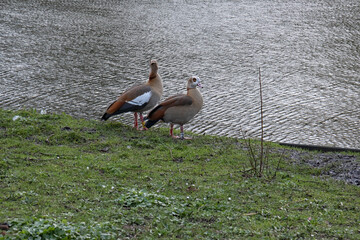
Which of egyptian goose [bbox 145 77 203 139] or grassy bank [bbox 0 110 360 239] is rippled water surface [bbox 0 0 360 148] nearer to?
egyptian goose [bbox 145 77 203 139]

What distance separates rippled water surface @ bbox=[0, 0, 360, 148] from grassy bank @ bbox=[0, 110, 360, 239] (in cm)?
313

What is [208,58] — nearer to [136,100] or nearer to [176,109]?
[136,100]

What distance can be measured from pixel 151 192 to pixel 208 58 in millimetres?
13185

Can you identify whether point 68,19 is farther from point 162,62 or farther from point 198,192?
point 198,192

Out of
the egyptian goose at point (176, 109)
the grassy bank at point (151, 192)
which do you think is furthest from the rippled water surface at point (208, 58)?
the grassy bank at point (151, 192)

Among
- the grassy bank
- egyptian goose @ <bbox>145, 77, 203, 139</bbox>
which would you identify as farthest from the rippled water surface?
the grassy bank

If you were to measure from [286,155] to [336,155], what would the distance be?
3.29 ft

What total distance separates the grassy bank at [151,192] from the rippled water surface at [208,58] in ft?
10.3

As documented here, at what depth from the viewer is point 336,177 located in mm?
9211

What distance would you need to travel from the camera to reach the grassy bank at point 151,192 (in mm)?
6184

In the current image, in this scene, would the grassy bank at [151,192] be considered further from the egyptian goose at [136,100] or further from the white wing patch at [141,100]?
the white wing patch at [141,100]

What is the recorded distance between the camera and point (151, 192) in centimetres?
741

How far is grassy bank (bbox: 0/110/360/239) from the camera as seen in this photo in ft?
20.3

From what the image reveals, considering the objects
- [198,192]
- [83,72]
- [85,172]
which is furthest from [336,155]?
[83,72]
